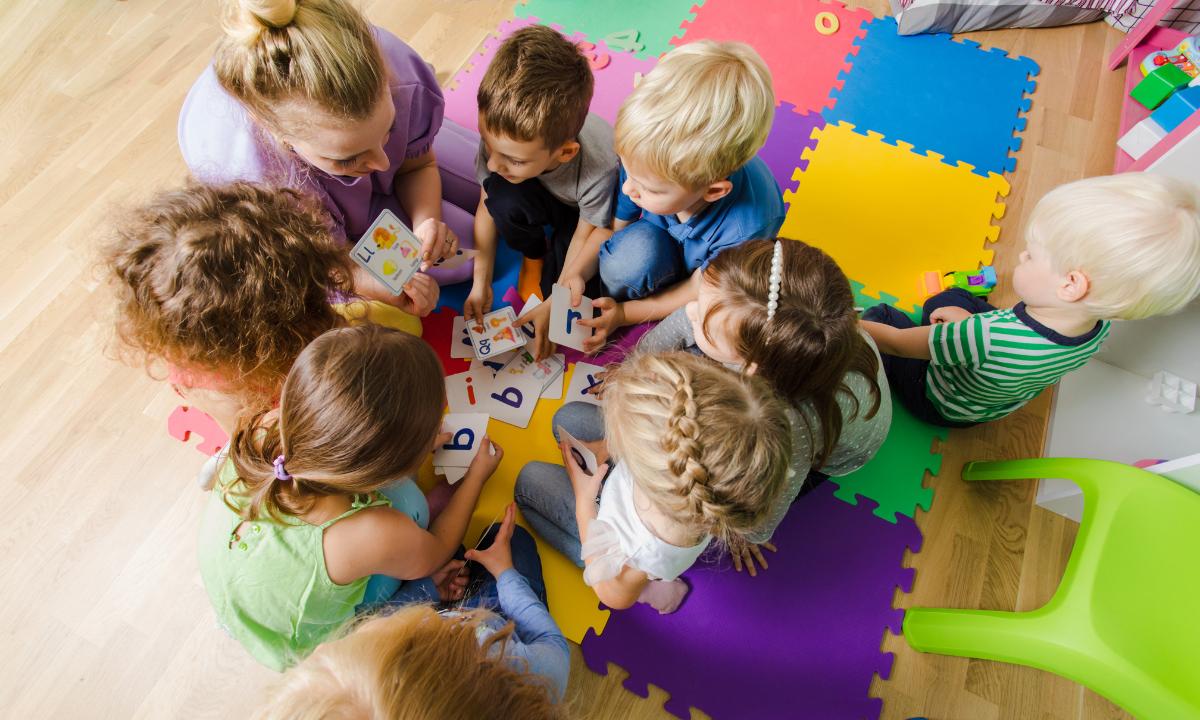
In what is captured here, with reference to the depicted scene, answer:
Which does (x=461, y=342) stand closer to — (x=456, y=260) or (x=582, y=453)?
(x=456, y=260)

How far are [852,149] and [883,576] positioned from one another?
1.50 meters

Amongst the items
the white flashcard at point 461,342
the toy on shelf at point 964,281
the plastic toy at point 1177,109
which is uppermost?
the plastic toy at point 1177,109

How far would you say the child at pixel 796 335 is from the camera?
3.95ft

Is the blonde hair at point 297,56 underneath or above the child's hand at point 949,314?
above

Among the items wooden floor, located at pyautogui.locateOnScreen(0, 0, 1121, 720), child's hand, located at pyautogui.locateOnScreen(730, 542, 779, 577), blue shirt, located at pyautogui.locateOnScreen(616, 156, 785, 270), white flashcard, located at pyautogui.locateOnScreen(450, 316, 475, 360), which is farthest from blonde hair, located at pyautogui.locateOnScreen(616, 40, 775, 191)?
wooden floor, located at pyautogui.locateOnScreen(0, 0, 1121, 720)

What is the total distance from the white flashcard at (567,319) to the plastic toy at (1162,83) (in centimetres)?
222

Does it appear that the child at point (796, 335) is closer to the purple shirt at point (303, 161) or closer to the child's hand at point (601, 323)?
the child's hand at point (601, 323)

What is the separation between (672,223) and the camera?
5.85ft

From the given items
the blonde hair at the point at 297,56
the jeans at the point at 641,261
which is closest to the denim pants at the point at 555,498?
the jeans at the point at 641,261

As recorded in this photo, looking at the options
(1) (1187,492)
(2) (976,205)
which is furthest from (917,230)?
(1) (1187,492)

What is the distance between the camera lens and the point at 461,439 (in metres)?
1.86

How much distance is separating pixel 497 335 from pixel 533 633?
2.81 feet

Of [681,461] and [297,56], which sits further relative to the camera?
[297,56]

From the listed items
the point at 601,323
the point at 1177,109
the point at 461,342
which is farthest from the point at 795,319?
the point at 1177,109
